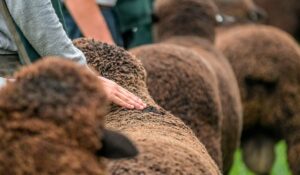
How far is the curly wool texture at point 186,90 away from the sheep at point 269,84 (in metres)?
2.19

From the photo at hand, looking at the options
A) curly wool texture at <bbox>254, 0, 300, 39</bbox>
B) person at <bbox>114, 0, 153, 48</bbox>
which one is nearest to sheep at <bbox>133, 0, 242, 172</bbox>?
person at <bbox>114, 0, 153, 48</bbox>

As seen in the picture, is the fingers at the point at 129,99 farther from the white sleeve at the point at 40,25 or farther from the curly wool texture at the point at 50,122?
the curly wool texture at the point at 50,122

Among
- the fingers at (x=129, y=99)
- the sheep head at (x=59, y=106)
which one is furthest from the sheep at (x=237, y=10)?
the sheep head at (x=59, y=106)

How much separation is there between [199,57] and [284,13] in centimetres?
972

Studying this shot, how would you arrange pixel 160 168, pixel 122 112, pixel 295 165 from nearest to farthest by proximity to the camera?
pixel 160 168, pixel 122 112, pixel 295 165

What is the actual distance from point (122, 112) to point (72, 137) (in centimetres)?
122

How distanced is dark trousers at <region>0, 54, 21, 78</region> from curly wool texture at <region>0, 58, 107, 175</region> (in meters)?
0.87

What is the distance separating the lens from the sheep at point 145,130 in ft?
11.6

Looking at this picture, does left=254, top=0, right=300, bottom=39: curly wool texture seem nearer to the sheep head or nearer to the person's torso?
the person's torso

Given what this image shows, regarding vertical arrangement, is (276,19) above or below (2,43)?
below

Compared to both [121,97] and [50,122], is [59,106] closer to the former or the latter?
[50,122]

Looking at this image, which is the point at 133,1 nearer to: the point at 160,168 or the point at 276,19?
the point at 160,168

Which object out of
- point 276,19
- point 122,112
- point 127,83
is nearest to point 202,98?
point 127,83

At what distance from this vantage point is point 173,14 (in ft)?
27.5
